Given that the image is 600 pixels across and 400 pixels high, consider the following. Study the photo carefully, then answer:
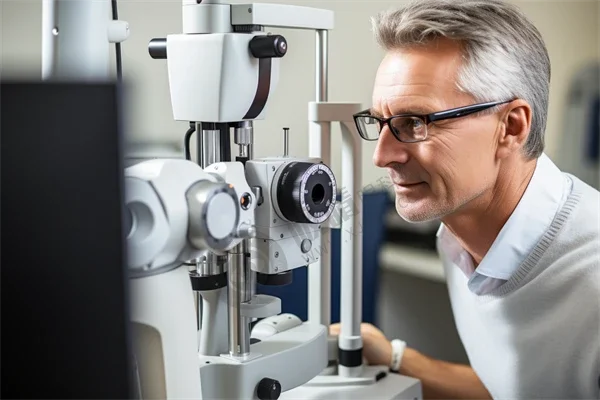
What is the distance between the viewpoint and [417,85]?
1.14 metres

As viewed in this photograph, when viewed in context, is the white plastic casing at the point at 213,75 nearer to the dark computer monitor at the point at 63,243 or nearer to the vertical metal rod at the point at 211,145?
the vertical metal rod at the point at 211,145

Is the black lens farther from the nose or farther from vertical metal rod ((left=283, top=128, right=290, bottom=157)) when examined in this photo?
the nose

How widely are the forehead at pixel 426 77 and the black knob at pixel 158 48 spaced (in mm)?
397

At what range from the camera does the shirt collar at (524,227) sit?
127 centimetres

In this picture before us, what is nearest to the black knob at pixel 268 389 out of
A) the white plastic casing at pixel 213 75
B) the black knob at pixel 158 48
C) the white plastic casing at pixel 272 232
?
the white plastic casing at pixel 272 232

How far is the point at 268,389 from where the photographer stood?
0.98 m

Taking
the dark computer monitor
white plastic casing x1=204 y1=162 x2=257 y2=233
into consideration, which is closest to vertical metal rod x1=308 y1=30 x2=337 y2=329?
white plastic casing x1=204 y1=162 x2=257 y2=233

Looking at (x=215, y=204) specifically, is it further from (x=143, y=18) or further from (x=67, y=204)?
(x=143, y=18)

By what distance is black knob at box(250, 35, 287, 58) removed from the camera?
0.92m

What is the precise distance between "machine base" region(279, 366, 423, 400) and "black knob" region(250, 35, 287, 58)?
0.57 m

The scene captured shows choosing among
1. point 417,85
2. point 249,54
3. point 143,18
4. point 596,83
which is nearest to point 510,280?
point 417,85

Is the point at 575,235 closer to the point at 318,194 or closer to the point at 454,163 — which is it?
the point at 454,163

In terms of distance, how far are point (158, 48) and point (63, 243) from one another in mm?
646

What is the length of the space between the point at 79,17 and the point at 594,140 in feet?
5.84
